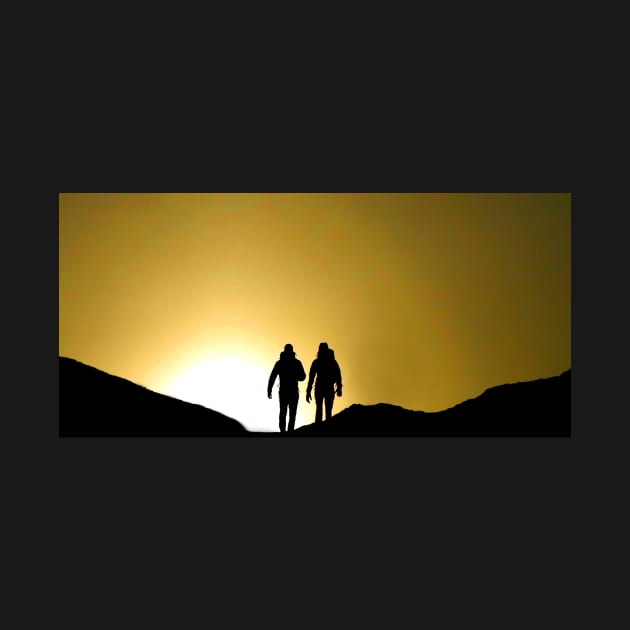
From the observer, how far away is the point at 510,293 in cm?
1762

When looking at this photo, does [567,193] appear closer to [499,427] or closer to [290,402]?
[499,427]

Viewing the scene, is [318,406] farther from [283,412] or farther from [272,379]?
[272,379]

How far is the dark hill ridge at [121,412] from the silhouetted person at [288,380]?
820 mm

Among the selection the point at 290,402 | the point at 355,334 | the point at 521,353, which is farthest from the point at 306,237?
the point at 521,353

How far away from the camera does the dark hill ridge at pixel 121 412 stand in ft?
53.9

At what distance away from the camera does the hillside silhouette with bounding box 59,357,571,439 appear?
53.6 feet

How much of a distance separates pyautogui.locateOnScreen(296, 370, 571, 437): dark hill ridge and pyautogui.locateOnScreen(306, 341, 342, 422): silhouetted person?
0.37 meters

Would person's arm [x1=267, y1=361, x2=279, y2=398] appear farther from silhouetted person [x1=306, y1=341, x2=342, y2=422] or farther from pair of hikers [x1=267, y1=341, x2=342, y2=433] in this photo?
silhouetted person [x1=306, y1=341, x2=342, y2=422]

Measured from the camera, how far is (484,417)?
17.2 metres

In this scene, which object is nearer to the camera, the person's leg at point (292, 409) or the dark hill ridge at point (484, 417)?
the dark hill ridge at point (484, 417)

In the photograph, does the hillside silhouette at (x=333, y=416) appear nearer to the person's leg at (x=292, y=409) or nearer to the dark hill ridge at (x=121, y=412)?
the dark hill ridge at (x=121, y=412)

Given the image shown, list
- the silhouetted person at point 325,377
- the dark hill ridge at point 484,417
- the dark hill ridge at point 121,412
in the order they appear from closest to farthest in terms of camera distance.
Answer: the dark hill ridge at point 484,417 → the dark hill ridge at point 121,412 → the silhouetted person at point 325,377

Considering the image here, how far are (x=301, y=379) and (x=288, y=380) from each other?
9.6 inches

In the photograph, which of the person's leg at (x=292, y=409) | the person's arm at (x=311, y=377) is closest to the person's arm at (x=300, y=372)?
the person's arm at (x=311, y=377)
